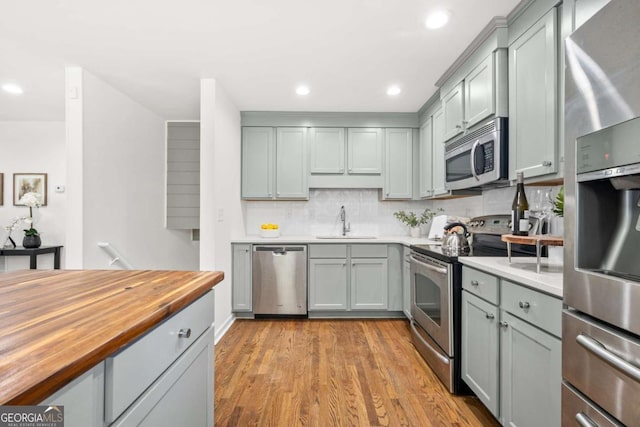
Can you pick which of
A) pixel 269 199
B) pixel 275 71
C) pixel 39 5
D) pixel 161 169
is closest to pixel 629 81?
pixel 275 71

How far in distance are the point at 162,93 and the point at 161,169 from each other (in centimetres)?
123

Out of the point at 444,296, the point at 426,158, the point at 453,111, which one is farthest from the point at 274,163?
the point at 444,296

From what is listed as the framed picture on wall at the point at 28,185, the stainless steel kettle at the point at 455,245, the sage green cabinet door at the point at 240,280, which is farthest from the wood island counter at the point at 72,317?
the framed picture on wall at the point at 28,185

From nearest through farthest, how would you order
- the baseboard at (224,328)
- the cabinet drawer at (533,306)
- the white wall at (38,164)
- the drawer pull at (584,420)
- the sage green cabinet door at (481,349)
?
the drawer pull at (584,420)
the cabinet drawer at (533,306)
the sage green cabinet door at (481,349)
the baseboard at (224,328)
the white wall at (38,164)

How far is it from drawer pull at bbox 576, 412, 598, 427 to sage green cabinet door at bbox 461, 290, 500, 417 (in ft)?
2.02

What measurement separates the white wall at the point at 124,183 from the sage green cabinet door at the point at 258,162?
47.5 inches

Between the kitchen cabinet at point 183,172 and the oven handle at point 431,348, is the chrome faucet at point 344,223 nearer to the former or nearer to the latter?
the oven handle at point 431,348

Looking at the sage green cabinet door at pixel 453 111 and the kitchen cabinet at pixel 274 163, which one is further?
the kitchen cabinet at pixel 274 163

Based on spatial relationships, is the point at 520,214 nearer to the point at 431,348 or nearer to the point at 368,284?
the point at 431,348

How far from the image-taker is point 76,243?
9.12 feet

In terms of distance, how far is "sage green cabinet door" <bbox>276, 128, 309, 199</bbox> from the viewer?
3.93 metres

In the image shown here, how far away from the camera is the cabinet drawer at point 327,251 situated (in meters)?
3.60

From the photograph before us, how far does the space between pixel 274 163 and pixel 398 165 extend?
59.6 inches

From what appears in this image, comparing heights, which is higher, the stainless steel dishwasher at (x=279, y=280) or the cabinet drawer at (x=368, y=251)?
the cabinet drawer at (x=368, y=251)
